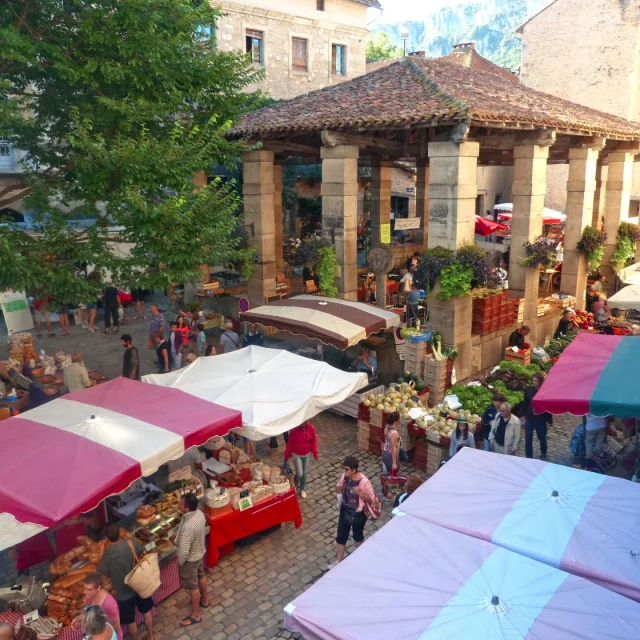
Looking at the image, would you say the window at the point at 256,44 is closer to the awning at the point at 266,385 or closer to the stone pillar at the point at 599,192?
the stone pillar at the point at 599,192

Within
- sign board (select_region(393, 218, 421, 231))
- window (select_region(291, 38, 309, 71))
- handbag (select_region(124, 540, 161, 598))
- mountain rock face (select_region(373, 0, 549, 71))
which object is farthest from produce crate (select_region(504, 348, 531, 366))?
mountain rock face (select_region(373, 0, 549, 71))

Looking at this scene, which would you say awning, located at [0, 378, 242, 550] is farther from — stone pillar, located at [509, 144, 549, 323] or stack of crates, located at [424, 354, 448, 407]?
stone pillar, located at [509, 144, 549, 323]

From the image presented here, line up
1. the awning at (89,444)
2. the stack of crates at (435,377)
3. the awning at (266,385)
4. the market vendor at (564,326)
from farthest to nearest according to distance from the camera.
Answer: the market vendor at (564,326), the stack of crates at (435,377), the awning at (266,385), the awning at (89,444)

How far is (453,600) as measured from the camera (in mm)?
3924

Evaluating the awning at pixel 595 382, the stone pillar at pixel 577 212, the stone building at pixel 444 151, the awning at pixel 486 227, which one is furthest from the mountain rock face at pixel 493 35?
the awning at pixel 595 382

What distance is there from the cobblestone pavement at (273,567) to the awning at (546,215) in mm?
14452

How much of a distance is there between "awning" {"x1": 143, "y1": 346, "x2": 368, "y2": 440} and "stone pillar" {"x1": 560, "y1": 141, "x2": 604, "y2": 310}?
992 cm

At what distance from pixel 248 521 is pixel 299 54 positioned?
909 inches

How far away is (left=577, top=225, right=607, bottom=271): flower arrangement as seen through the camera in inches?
631

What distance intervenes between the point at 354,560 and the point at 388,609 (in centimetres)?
58

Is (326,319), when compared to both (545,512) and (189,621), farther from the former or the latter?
(545,512)

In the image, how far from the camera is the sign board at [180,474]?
305 inches

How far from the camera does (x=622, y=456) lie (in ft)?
27.9

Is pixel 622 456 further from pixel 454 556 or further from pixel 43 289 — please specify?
pixel 43 289
